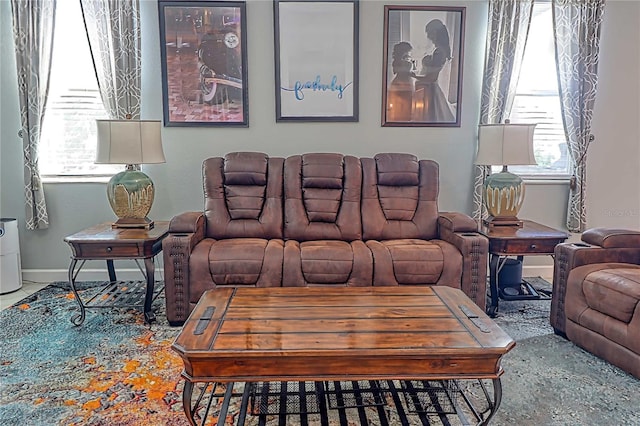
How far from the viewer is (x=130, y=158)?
10.4ft

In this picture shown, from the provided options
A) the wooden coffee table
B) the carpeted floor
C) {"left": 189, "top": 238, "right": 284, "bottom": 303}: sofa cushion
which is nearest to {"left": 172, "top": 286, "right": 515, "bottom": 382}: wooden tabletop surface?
the wooden coffee table

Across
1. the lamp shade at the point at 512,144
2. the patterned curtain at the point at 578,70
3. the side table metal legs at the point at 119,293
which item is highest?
the patterned curtain at the point at 578,70

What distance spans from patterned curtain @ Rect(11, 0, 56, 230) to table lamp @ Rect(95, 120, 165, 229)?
37.0 inches

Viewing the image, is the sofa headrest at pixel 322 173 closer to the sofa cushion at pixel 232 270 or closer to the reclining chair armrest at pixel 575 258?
the sofa cushion at pixel 232 270

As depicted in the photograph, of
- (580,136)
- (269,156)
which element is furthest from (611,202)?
(269,156)

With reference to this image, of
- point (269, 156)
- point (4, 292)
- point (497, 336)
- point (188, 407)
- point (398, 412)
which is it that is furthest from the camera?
point (269, 156)

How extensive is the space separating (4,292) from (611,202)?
527 cm

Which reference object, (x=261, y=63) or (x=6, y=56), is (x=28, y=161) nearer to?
(x=6, y=56)

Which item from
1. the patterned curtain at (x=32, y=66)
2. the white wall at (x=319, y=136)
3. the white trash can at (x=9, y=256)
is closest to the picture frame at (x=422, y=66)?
the white wall at (x=319, y=136)

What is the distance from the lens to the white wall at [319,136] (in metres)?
3.81

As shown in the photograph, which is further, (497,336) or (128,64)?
(128,64)

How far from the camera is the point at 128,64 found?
3.68 m

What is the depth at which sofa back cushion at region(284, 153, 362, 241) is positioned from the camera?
3.44 m

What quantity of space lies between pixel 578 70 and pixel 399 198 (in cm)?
194
